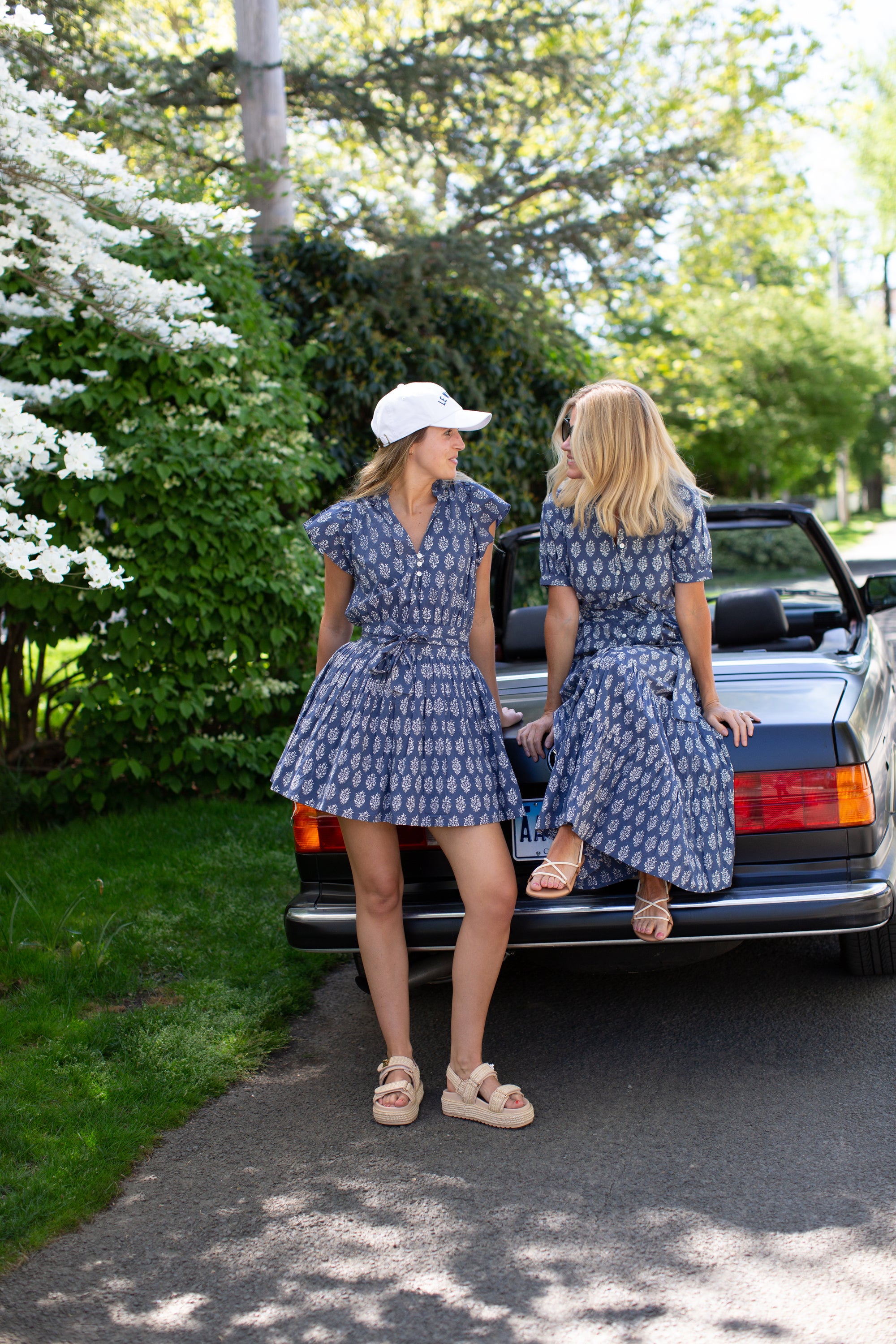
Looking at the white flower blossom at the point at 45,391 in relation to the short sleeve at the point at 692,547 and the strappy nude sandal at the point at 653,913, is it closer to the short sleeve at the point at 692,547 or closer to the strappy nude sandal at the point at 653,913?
the short sleeve at the point at 692,547

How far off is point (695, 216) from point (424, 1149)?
11257mm

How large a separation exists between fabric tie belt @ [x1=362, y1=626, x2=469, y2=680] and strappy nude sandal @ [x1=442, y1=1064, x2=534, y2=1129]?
44.0 inches

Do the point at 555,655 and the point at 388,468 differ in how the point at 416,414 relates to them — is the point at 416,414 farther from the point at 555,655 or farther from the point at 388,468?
the point at 555,655

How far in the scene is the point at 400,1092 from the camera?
3.30 metres

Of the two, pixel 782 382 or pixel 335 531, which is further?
pixel 782 382

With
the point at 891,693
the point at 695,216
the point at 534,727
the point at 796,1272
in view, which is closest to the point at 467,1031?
the point at 534,727

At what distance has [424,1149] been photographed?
10.3ft

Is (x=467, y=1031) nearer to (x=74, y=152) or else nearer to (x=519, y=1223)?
(x=519, y=1223)

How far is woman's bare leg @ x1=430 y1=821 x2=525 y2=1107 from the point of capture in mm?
3178

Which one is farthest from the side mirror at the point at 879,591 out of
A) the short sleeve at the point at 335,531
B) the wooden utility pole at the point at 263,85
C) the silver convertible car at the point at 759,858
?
the wooden utility pole at the point at 263,85

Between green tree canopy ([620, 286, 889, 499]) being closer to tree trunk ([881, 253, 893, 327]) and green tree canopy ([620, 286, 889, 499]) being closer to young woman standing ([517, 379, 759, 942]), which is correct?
tree trunk ([881, 253, 893, 327])

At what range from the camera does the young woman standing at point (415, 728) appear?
317 cm

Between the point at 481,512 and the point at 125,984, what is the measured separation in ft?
7.28

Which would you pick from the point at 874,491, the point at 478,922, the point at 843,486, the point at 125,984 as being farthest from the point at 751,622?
the point at 874,491
